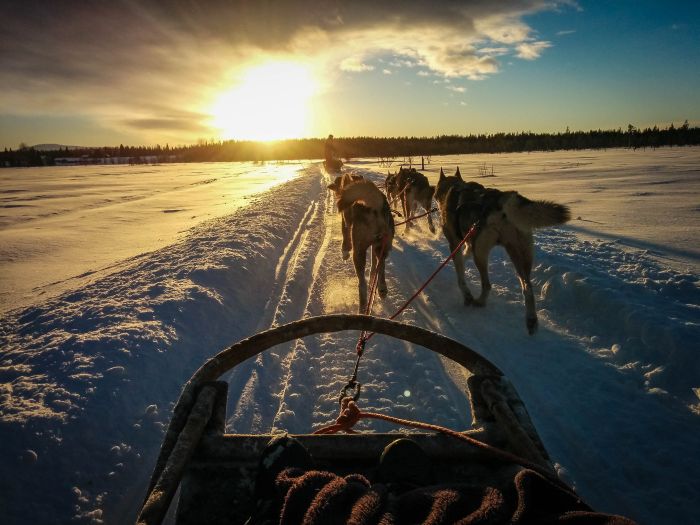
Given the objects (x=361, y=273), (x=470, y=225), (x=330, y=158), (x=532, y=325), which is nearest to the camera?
(x=532, y=325)

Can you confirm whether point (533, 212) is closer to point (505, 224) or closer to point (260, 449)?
point (505, 224)

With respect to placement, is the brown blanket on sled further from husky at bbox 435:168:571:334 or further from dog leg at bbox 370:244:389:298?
dog leg at bbox 370:244:389:298

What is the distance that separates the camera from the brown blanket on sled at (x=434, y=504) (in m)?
0.88

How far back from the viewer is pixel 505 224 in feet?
13.9

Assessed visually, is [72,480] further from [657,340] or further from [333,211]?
[333,211]

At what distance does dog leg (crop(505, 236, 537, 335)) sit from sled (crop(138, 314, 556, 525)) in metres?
2.90

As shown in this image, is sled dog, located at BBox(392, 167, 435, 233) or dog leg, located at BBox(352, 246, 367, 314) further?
sled dog, located at BBox(392, 167, 435, 233)

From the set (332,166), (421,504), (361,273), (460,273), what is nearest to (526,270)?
(460,273)

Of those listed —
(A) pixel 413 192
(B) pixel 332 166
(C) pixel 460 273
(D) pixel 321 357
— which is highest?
(B) pixel 332 166

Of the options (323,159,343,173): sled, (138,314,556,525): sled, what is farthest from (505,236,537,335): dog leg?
(323,159,343,173): sled

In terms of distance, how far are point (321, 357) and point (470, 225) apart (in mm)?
2372

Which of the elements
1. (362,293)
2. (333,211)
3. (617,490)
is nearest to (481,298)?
(362,293)

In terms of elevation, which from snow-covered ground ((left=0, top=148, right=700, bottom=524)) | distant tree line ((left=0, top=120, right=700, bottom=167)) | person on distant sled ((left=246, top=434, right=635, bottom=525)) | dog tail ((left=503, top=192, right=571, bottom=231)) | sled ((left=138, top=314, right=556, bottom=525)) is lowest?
snow-covered ground ((left=0, top=148, right=700, bottom=524))

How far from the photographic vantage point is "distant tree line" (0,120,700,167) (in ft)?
202
